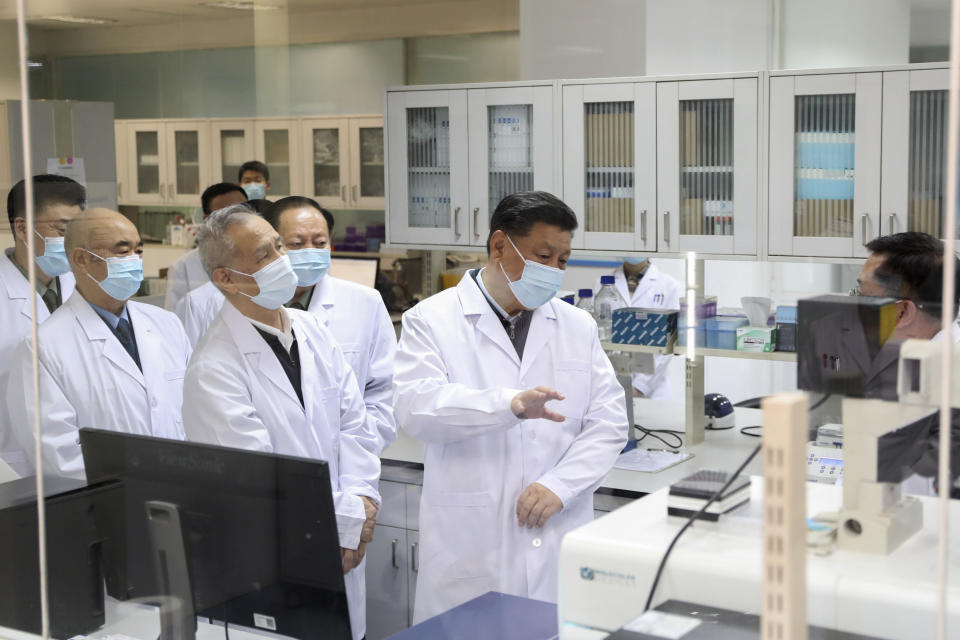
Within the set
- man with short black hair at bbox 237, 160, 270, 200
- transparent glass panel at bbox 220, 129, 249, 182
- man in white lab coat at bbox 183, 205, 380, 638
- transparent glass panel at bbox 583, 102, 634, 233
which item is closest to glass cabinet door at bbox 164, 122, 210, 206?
transparent glass panel at bbox 220, 129, 249, 182

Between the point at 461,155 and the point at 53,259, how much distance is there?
59.9 inches

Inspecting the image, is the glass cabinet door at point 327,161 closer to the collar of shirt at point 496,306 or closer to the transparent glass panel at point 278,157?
the transparent glass panel at point 278,157

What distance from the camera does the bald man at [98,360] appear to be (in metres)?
2.09

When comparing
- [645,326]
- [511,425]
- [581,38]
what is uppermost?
[581,38]

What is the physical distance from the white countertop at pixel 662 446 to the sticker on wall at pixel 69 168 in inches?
42.5

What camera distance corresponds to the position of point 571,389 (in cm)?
212

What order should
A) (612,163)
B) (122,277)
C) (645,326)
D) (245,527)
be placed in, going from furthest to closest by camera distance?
(612,163) < (645,326) < (122,277) < (245,527)

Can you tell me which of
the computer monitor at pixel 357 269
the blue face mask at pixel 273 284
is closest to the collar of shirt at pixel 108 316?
the blue face mask at pixel 273 284

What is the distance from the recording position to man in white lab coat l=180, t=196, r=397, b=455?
271cm

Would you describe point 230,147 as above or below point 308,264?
above

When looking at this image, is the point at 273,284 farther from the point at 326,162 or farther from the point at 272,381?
the point at 326,162

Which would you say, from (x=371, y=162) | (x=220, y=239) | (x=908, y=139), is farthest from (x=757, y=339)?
(x=371, y=162)

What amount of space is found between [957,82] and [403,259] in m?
3.38

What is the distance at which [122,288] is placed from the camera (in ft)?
7.25
